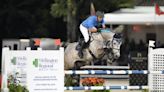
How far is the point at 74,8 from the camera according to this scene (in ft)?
79.5

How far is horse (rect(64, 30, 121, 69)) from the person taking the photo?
11.5 meters

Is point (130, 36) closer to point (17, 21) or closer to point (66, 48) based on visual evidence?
point (17, 21)

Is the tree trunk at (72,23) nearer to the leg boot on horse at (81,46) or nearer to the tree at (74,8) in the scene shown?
the tree at (74,8)

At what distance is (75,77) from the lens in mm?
13742

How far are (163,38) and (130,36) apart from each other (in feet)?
6.15

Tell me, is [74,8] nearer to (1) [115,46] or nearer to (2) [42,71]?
(1) [115,46]

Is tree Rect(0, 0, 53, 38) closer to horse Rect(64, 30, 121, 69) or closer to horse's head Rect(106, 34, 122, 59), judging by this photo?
horse Rect(64, 30, 121, 69)

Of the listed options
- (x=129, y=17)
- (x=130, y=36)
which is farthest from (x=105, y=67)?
(x=130, y=36)

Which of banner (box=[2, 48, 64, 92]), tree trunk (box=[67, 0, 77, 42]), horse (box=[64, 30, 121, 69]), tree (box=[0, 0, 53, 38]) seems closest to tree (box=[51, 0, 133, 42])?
tree trunk (box=[67, 0, 77, 42])

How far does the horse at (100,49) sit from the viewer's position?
1149 cm

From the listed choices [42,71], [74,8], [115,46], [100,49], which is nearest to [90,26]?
[100,49]

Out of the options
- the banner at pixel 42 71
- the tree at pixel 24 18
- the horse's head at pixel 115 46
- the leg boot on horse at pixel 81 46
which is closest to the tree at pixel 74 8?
the tree at pixel 24 18

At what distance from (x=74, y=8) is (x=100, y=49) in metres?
12.5

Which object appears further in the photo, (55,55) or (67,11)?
(67,11)
